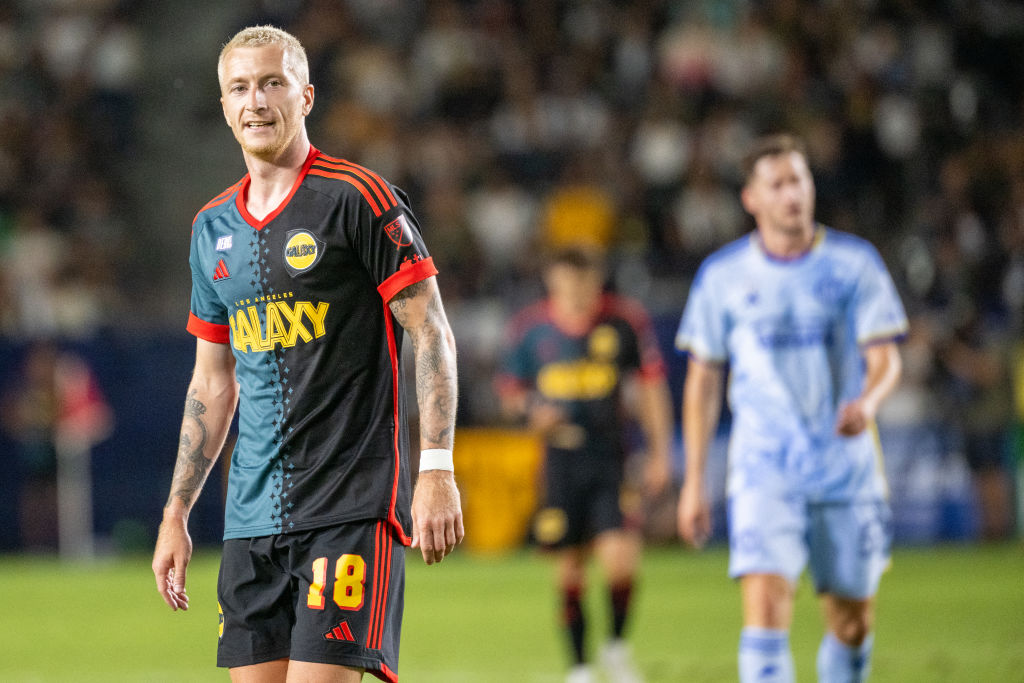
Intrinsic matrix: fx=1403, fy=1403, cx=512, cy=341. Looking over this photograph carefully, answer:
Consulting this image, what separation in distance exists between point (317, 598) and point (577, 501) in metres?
5.44

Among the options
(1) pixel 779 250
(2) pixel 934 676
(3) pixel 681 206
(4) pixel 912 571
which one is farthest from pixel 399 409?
(3) pixel 681 206

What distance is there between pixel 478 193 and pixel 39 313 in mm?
5952

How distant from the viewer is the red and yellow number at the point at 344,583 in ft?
13.4

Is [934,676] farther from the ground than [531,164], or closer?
closer

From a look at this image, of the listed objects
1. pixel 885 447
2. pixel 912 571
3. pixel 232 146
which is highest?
pixel 232 146

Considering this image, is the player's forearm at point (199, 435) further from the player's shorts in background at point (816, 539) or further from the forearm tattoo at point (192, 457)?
the player's shorts in background at point (816, 539)

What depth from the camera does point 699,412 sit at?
672 centimetres

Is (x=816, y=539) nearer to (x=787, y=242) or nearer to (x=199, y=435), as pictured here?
(x=787, y=242)

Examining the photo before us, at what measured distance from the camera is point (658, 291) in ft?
56.5

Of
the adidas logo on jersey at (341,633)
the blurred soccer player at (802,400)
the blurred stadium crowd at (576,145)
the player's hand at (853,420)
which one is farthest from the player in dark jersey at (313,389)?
the blurred stadium crowd at (576,145)

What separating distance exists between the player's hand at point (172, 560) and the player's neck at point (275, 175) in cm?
102

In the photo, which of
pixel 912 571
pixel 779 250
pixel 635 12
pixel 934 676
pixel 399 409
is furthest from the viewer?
pixel 635 12

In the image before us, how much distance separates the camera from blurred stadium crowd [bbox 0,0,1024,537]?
17031 millimetres

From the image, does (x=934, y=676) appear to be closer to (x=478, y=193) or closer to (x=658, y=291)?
(x=658, y=291)
